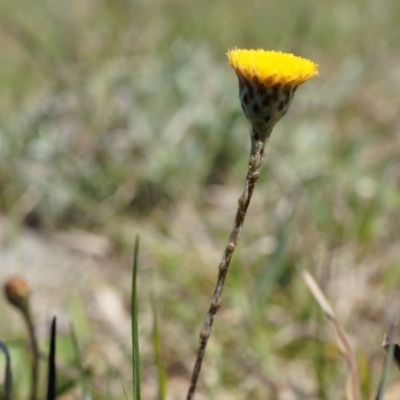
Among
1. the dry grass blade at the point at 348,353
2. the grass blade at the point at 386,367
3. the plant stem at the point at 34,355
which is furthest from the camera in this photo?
the plant stem at the point at 34,355

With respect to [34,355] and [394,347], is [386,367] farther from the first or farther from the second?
[34,355]

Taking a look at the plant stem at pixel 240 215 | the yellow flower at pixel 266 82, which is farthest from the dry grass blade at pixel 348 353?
the yellow flower at pixel 266 82

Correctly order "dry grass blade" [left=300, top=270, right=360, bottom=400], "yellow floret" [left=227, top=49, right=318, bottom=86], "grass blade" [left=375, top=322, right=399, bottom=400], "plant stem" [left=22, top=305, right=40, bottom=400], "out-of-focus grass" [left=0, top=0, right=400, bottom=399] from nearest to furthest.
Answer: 1. "yellow floret" [left=227, top=49, right=318, bottom=86]
2. "grass blade" [left=375, top=322, right=399, bottom=400]
3. "dry grass blade" [left=300, top=270, right=360, bottom=400]
4. "plant stem" [left=22, top=305, right=40, bottom=400]
5. "out-of-focus grass" [left=0, top=0, right=400, bottom=399]

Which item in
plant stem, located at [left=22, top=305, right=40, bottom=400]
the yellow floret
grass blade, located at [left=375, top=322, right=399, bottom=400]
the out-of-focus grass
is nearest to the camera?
the yellow floret

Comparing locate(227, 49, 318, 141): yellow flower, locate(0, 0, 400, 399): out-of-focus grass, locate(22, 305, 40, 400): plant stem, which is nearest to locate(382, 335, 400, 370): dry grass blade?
locate(0, 0, 400, 399): out-of-focus grass

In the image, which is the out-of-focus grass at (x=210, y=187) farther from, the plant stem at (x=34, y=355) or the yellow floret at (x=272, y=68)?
the yellow floret at (x=272, y=68)

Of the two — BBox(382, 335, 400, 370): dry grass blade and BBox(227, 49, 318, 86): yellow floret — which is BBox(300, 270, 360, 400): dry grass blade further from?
BBox(227, 49, 318, 86): yellow floret
